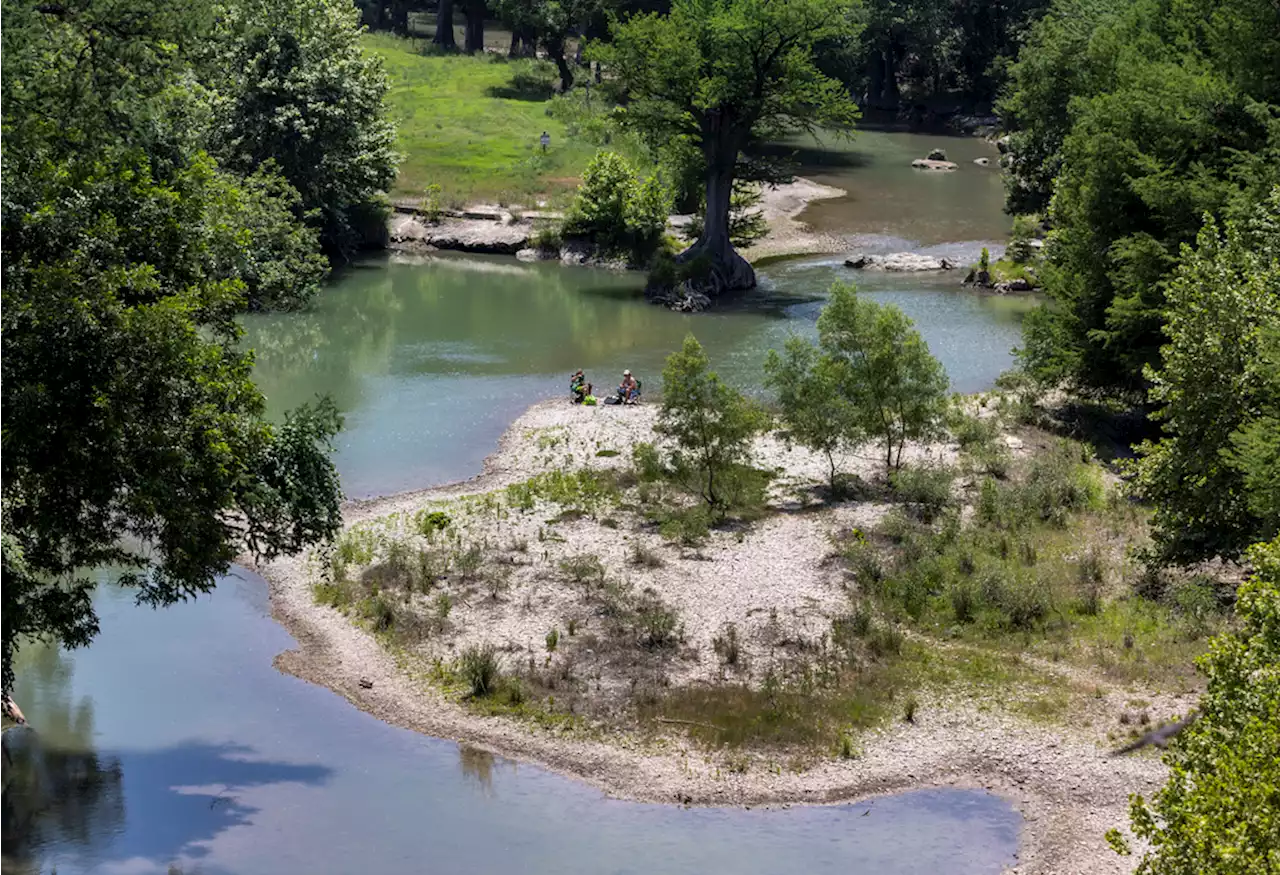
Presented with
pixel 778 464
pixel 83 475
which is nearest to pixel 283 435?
pixel 83 475

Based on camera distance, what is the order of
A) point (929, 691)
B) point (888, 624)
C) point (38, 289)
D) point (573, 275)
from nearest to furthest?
point (38, 289), point (929, 691), point (888, 624), point (573, 275)

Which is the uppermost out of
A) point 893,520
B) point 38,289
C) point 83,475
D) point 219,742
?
point 38,289

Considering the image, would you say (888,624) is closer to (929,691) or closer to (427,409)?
(929,691)

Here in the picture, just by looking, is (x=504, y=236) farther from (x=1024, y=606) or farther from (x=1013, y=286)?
(x=1024, y=606)

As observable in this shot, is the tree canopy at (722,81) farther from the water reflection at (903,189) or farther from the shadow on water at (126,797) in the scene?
the shadow on water at (126,797)

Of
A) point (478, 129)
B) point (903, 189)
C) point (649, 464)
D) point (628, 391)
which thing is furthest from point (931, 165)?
point (649, 464)

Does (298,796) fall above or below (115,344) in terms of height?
below

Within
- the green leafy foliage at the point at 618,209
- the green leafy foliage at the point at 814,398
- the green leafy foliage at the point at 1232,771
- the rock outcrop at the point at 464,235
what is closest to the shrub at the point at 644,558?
the green leafy foliage at the point at 814,398
